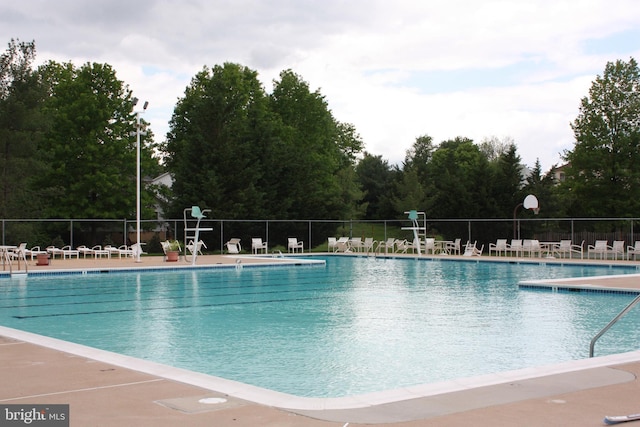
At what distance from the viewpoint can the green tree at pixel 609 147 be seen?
39.2 metres

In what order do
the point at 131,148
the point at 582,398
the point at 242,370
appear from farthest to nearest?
1. the point at 131,148
2. the point at 242,370
3. the point at 582,398

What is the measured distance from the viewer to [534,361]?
8094 millimetres

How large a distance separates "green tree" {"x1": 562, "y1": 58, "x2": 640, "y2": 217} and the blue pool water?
22901 millimetres

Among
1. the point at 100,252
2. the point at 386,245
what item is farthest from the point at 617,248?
the point at 100,252

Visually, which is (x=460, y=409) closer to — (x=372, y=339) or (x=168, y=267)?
(x=372, y=339)

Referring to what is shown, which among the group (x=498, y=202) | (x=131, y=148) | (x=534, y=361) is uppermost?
(x=131, y=148)

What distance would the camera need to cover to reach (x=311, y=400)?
17.4 ft

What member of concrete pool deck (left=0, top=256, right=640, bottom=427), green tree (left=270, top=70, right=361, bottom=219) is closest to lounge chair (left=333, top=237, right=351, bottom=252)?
green tree (left=270, top=70, right=361, bottom=219)

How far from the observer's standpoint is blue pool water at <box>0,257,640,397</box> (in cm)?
784

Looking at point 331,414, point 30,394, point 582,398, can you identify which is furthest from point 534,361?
point 30,394

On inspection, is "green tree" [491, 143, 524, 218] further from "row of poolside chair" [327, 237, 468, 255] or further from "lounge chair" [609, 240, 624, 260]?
"lounge chair" [609, 240, 624, 260]

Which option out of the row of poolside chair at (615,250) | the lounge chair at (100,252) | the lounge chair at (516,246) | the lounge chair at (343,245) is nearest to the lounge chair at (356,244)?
the lounge chair at (343,245)

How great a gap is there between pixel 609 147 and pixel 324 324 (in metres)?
34.4

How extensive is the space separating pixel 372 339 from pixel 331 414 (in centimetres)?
484
